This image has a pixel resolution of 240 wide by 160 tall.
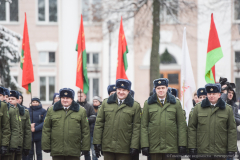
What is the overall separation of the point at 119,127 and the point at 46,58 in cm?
1544

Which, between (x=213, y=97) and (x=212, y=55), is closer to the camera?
(x=213, y=97)

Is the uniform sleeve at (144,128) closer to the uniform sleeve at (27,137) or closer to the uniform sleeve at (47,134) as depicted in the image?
the uniform sleeve at (47,134)

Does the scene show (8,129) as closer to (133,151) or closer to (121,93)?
(121,93)

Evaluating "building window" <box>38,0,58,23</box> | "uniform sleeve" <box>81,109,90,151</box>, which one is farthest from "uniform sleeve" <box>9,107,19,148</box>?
"building window" <box>38,0,58,23</box>

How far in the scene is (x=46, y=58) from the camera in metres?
20.7

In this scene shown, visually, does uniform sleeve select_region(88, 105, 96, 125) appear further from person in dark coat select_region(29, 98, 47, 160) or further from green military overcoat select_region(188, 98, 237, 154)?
green military overcoat select_region(188, 98, 237, 154)

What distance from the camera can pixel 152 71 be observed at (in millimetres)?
13922

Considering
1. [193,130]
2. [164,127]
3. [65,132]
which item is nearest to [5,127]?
[65,132]

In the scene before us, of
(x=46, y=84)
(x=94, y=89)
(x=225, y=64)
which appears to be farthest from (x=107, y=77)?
(x=225, y=64)

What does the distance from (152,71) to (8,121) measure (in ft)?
27.6

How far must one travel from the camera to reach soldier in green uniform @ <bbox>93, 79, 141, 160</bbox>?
5934mm

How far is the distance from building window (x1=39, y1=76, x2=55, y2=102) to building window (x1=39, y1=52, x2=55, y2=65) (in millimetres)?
927

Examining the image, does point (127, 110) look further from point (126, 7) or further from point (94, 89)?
point (94, 89)

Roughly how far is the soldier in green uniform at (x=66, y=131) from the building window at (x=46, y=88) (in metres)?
14.8
